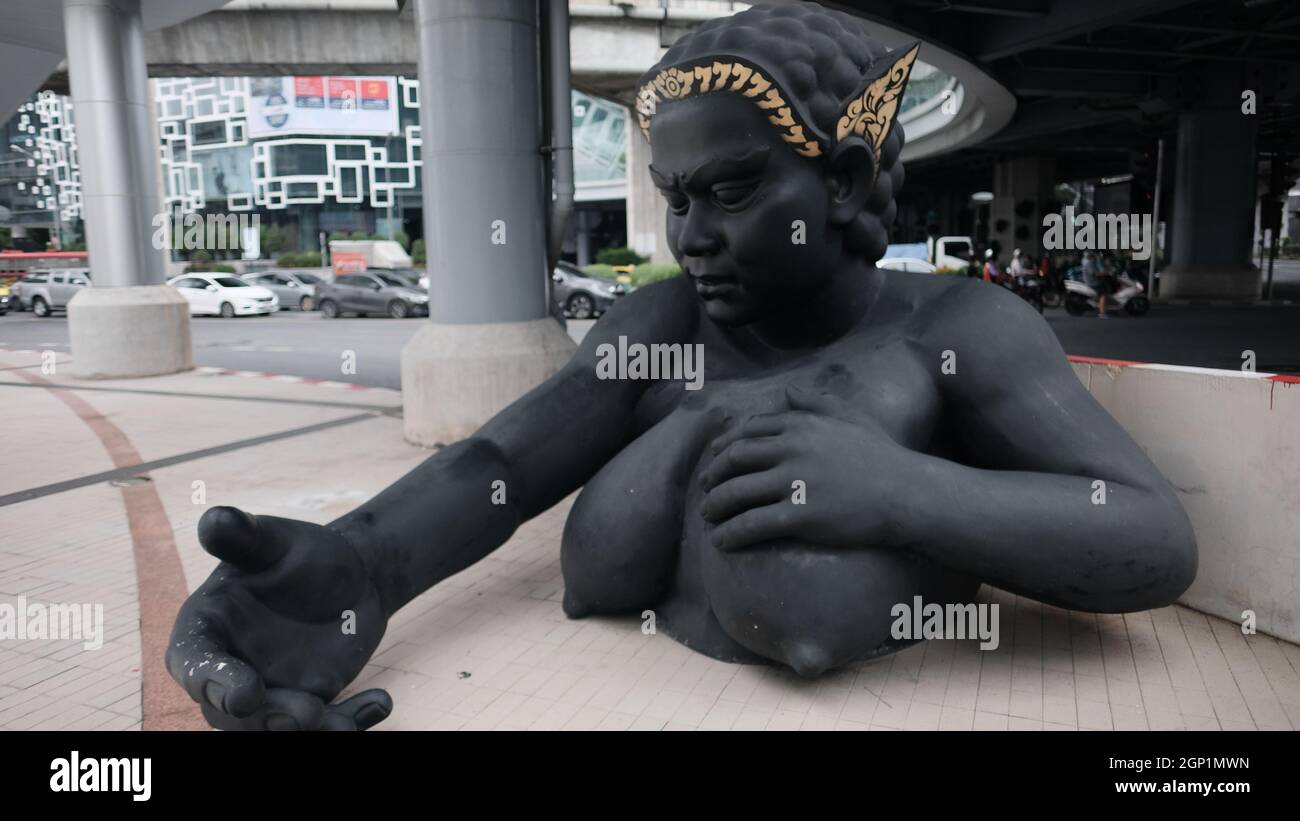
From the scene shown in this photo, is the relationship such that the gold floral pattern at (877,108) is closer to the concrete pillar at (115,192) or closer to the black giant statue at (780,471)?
the black giant statue at (780,471)

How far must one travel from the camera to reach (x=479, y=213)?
7.14 meters

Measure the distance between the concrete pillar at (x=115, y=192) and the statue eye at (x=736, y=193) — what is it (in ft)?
39.1

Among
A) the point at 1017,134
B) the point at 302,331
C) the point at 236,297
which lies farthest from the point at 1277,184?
the point at 236,297

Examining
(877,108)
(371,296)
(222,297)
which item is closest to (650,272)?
(371,296)

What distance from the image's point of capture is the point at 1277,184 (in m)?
20.8

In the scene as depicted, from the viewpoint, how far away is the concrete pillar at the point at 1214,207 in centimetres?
2152

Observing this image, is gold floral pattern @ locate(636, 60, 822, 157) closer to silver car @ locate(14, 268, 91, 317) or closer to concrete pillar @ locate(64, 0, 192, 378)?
concrete pillar @ locate(64, 0, 192, 378)

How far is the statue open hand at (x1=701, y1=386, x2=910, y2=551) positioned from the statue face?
1.55 ft

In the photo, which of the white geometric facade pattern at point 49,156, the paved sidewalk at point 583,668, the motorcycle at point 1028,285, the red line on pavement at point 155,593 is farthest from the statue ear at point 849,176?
the white geometric facade pattern at point 49,156

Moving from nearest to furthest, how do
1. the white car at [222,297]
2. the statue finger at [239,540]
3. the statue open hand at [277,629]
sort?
the statue open hand at [277,629], the statue finger at [239,540], the white car at [222,297]

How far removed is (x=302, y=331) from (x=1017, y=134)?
21.2 m

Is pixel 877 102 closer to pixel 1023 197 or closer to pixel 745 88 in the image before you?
pixel 745 88

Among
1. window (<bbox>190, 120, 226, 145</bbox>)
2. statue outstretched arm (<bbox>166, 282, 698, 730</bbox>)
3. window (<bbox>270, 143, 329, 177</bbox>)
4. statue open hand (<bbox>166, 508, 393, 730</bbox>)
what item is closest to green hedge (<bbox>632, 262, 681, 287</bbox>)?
statue outstretched arm (<bbox>166, 282, 698, 730</bbox>)

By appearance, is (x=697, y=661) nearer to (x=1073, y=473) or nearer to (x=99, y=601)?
(x=1073, y=473)
